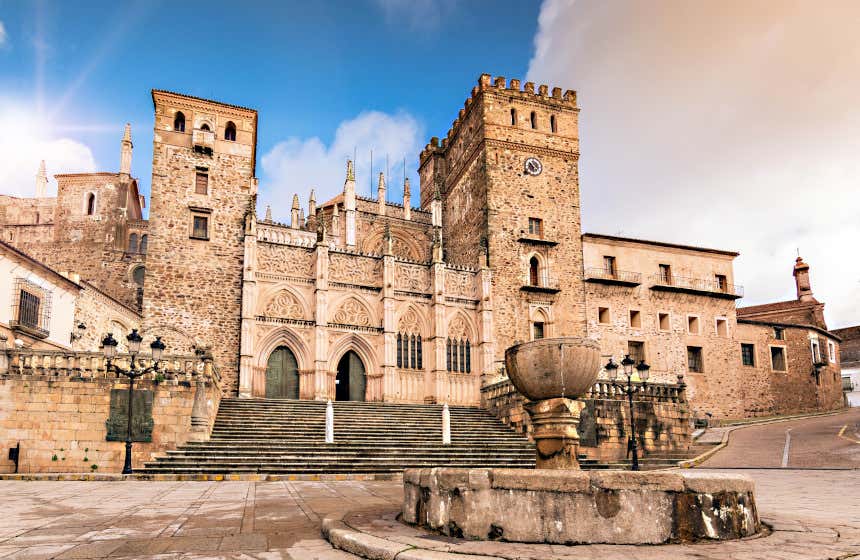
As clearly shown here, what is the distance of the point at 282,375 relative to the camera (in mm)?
29000

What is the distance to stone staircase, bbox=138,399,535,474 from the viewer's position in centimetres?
1783

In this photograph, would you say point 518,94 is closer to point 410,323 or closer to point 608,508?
point 410,323

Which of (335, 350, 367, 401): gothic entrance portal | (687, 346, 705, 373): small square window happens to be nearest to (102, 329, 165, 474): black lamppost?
(335, 350, 367, 401): gothic entrance portal

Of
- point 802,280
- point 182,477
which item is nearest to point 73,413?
point 182,477

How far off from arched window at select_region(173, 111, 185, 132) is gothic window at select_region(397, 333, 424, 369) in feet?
48.0

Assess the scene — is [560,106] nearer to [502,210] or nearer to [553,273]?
[502,210]

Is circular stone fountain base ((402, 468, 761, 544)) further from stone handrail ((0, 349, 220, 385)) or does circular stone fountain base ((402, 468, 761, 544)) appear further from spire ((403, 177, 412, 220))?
spire ((403, 177, 412, 220))

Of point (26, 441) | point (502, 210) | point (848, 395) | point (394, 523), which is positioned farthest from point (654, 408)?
point (848, 395)

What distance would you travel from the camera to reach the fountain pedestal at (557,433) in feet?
28.7

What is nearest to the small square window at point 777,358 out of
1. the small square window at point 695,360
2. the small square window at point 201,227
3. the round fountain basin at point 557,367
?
the small square window at point 695,360

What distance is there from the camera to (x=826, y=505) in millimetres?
9461

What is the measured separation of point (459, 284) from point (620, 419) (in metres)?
A: 12.0

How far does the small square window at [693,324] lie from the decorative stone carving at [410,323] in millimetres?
17003

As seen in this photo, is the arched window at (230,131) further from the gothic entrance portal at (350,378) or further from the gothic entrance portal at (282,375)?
the gothic entrance portal at (350,378)
